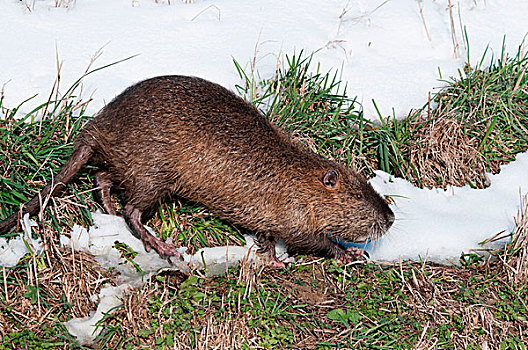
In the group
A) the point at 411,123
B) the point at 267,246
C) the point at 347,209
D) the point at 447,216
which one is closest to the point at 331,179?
the point at 347,209

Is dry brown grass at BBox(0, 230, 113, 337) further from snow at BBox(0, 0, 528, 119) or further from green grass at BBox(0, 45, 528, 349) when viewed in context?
snow at BBox(0, 0, 528, 119)

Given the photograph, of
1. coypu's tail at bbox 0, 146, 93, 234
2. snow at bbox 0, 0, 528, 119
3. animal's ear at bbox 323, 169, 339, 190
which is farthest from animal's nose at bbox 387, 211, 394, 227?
coypu's tail at bbox 0, 146, 93, 234

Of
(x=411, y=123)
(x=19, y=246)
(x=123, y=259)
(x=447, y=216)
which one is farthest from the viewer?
(x=411, y=123)

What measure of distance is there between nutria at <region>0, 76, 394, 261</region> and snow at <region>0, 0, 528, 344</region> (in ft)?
0.72

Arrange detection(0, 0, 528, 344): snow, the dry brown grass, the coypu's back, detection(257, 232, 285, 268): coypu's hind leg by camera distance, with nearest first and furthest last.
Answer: the dry brown grass < the coypu's back < detection(257, 232, 285, 268): coypu's hind leg < detection(0, 0, 528, 344): snow

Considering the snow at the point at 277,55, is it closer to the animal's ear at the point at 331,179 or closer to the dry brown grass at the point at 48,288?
the dry brown grass at the point at 48,288

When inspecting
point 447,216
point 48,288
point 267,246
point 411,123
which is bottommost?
point 48,288

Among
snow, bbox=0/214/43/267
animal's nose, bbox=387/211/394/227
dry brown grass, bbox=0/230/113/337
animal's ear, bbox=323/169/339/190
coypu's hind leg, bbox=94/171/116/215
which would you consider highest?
animal's ear, bbox=323/169/339/190

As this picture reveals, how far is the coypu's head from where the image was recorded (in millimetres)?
3492

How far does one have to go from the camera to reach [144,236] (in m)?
3.37

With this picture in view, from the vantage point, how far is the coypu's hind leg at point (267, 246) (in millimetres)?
3520

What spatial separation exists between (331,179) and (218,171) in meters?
0.64

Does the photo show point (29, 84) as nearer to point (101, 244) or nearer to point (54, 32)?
point (54, 32)

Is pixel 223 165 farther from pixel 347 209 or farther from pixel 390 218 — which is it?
pixel 390 218
